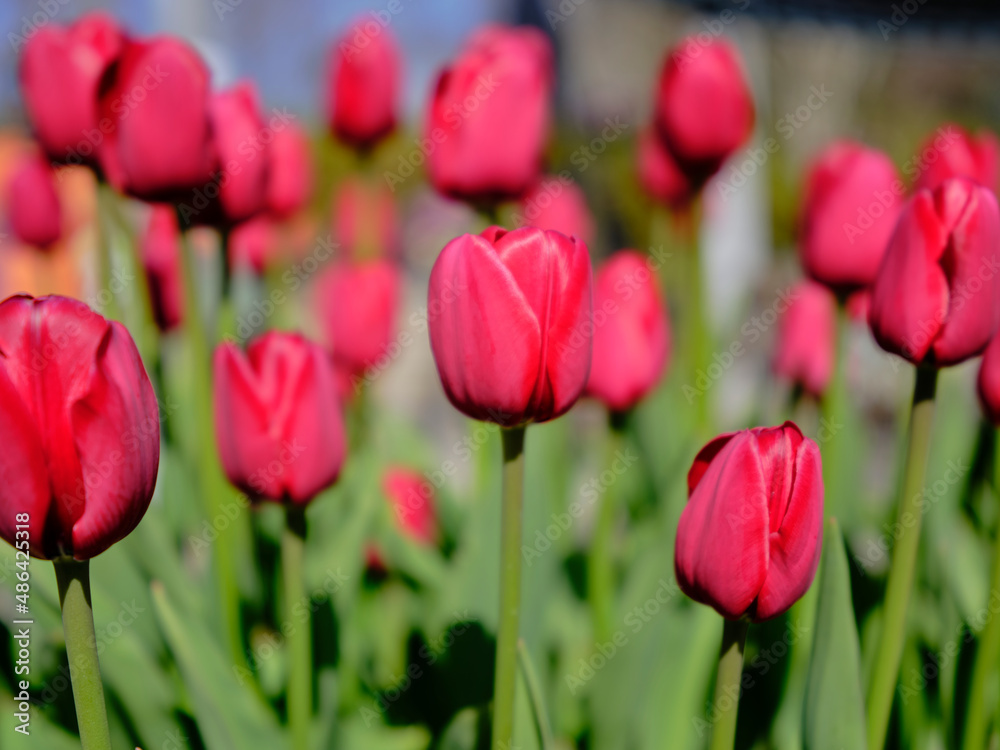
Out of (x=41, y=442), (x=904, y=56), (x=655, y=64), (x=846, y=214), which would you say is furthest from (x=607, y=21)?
(x=41, y=442)

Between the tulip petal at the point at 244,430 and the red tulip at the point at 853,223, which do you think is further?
the red tulip at the point at 853,223

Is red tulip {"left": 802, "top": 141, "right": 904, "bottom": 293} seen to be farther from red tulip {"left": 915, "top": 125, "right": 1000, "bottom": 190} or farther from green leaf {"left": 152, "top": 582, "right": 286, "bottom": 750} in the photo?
green leaf {"left": 152, "top": 582, "right": 286, "bottom": 750}

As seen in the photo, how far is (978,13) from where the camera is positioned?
186cm

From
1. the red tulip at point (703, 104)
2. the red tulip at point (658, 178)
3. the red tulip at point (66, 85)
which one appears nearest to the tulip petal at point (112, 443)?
the red tulip at point (66, 85)

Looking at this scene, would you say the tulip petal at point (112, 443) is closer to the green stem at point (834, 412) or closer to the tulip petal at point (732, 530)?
the tulip petal at point (732, 530)

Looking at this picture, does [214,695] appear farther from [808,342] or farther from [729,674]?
[808,342]

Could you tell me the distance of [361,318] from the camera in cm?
136

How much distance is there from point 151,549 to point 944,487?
0.89m

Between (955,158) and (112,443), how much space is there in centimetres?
94

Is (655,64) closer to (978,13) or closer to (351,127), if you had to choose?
(978,13)

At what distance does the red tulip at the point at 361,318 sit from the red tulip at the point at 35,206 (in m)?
0.49

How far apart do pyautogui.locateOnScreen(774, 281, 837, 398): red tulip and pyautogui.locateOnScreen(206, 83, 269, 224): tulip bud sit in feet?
2.51

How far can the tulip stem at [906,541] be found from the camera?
661 millimetres

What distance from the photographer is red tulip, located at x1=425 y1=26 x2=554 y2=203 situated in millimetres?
1032
